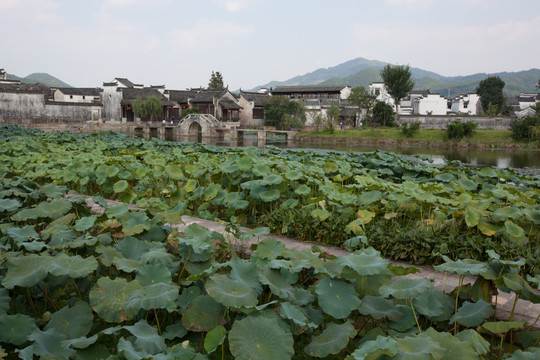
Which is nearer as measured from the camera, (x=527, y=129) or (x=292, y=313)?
(x=292, y=313)

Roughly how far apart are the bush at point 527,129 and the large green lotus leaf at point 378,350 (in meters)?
29.9

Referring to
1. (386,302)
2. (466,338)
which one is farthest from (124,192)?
(466,338)

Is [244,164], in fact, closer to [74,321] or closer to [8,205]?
[8,205]

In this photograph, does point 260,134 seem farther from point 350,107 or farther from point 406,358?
point 406,358

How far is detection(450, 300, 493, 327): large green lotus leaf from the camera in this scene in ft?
6.66

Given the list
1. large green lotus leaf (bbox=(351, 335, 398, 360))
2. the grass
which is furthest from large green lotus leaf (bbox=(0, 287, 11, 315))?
the grass

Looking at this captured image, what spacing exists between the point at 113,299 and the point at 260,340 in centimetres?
81

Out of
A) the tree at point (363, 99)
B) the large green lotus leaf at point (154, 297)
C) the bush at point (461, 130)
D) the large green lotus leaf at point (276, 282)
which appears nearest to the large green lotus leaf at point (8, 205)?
the large green lotus leaf at point (154, 297)

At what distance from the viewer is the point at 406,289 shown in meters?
2.01

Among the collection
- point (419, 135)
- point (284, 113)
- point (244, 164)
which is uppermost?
point (284, 113)

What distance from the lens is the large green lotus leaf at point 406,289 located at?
6.47 feet

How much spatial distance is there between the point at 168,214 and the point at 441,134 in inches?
1212

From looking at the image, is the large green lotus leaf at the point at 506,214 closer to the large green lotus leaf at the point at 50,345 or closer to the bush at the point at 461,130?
the large green lotus leaf at the point at 50,345

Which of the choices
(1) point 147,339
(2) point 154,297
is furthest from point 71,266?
(1) point 147,339
